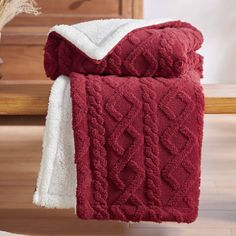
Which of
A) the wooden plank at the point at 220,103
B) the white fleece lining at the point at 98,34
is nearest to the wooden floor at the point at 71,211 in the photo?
the wooden plank at the point at 220,103

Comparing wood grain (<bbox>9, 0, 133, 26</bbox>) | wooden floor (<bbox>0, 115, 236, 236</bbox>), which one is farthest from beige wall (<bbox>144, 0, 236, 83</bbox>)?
wooden floor (<bbox>0, 115, 236, 236</bbox>)

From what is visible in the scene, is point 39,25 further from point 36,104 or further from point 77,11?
point 36,104

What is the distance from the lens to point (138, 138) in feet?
4.53

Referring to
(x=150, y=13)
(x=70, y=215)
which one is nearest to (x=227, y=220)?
(x=70, y=215)

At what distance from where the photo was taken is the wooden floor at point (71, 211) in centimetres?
166

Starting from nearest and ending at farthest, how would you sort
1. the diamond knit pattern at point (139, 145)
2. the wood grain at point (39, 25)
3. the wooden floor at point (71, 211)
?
the diamond knit pattern at point (139, 145) < the wooden floor at point (71, 211) < the wood grain at point (39, 25)

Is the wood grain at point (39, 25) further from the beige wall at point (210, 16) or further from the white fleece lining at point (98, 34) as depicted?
the white fleece lining at point (98, 34)

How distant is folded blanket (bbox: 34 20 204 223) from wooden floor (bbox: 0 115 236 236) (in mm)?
252

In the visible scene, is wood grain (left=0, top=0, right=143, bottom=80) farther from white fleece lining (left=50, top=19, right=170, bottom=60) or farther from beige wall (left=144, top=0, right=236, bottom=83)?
white fleece lining (left=50, top=19, right=170, bottom=60)

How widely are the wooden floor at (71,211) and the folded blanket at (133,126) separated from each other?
25 centimetres

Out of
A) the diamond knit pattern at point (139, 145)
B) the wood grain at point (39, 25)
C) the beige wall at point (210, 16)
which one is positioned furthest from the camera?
the beige wall at point (210, 16)

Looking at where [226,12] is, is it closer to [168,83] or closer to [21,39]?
[21,39]

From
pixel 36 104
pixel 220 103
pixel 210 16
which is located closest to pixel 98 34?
pixel 36 104

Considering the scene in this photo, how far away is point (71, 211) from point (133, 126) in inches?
20.1
